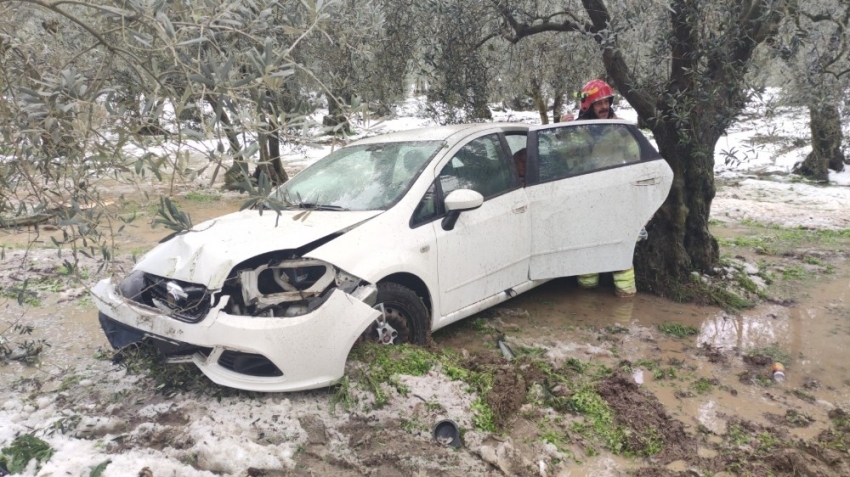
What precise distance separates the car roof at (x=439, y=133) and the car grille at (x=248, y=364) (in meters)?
2.04

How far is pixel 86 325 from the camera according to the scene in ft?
17.0

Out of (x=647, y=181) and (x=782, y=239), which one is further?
(x=782, y=239)

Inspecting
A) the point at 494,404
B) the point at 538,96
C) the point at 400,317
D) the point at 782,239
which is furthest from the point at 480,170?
the point at 538,96

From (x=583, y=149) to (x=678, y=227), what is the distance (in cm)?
162

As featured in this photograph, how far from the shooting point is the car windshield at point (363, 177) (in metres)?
4.28

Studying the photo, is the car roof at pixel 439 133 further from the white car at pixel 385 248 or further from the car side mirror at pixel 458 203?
the car side mirror at pixel 458 203

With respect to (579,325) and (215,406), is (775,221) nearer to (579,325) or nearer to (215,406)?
(579,325)

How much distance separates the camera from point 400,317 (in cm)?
406

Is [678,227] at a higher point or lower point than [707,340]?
higher

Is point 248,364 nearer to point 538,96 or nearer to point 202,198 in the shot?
point 202,198

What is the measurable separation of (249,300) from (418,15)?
4.08 m

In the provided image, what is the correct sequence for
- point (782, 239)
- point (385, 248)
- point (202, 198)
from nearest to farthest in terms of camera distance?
point (385, 248), point (782, 239), point (202, 198)

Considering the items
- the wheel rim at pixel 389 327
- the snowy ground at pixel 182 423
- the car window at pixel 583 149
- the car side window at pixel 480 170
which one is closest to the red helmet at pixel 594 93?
the car window at pixel 583 149

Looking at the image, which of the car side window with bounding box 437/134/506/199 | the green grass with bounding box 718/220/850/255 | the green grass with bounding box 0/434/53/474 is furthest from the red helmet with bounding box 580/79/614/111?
the green grass with bounding box 0/434/53/474
